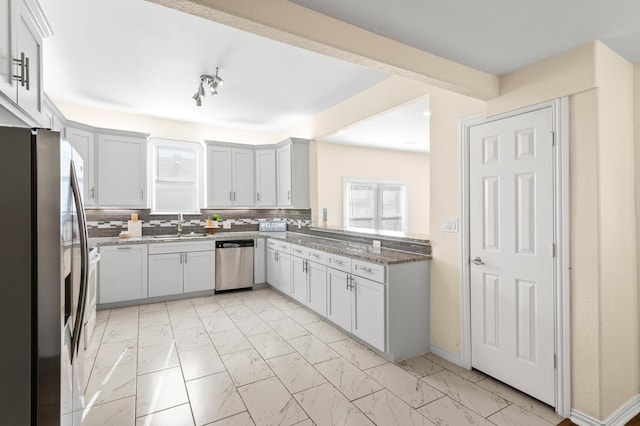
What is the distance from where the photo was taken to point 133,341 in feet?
10.6

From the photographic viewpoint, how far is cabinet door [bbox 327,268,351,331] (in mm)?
3293

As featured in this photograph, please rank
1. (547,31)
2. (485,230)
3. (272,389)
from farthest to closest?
(485,230) → (272,389) → (547,31)

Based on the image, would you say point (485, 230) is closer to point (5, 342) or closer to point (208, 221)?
point (5, 342)

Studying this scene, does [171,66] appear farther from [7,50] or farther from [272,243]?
[272,243]

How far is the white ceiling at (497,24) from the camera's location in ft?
5.31

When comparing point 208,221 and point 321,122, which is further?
point 208,221

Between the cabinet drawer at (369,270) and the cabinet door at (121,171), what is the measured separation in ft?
11.2

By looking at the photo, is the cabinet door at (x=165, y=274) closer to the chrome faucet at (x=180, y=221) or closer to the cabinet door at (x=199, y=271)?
the cabinet door at (x=199, y=271)

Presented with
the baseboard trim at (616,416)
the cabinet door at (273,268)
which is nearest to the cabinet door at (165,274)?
the cabinet door at (273,268)

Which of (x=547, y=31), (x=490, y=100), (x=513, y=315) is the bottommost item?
(x=513, y=315)

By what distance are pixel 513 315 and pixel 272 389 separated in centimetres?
191

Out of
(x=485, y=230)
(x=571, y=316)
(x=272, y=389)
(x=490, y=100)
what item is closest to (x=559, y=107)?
(x=490, y=100)

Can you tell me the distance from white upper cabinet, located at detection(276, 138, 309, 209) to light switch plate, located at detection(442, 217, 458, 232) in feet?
8.90

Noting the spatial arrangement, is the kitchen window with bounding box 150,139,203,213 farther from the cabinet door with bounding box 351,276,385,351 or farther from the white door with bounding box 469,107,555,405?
the white door with bounding box 469,107,555,405
